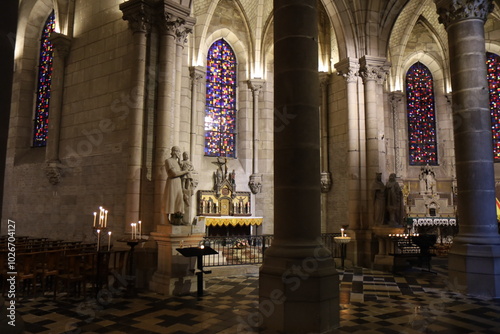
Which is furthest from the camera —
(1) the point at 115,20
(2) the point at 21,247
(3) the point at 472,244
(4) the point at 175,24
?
(1) the point at 115,20

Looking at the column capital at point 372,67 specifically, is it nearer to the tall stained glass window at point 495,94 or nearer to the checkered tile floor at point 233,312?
the checkered tile floor at point 233,312

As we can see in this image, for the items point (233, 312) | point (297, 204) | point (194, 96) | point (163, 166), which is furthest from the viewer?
point (194, 96)

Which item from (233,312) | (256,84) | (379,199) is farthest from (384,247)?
(256,84)

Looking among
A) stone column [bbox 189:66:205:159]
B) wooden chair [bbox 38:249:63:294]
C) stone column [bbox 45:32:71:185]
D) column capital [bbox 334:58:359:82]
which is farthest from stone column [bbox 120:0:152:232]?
column capital [bbox 334:58:359:82]

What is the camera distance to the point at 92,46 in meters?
12.4

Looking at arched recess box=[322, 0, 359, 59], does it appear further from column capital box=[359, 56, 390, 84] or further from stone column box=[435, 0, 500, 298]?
stone column box=[435, 0, 500, 298]

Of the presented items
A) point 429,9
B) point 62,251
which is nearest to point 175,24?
point 62,251

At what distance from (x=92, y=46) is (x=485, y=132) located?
1111cm

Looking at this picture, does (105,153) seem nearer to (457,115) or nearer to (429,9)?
(457,115)

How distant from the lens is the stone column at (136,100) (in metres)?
10.1

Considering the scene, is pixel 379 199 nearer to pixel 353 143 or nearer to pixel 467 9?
pixel 353 143

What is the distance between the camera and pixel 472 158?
8.86 metres

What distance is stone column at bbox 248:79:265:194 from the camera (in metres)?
18.1

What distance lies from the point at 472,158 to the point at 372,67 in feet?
20.0
